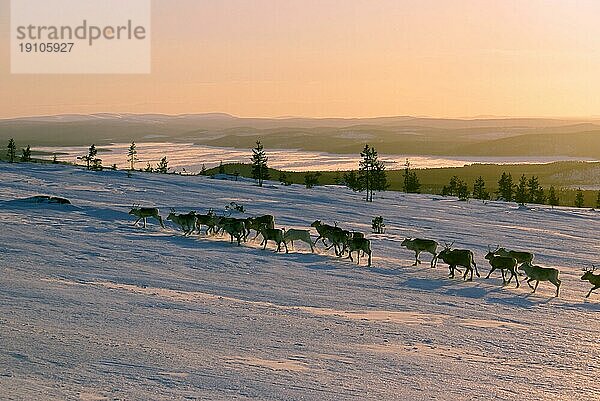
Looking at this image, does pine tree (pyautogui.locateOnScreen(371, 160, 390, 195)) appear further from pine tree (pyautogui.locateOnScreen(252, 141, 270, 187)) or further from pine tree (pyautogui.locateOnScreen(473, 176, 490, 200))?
pine tree (pyautogui.locateOnScreen(252, 141, 270, 187))

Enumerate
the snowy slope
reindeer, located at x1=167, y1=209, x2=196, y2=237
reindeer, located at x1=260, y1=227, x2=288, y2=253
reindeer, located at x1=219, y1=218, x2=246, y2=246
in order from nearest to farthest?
the snowy slope
reindeer, located at x1=260, y1=227, x2=288, y2=253
reindeer, located at x1=219, y1=218, x2=246, y2=246
reindeer, located at x1=167, y1=209, x2=196, y2=237

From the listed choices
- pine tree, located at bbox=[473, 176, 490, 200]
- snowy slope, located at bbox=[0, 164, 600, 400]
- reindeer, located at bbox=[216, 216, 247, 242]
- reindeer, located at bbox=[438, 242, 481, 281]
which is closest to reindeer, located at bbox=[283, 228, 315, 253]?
snowy slope, located at bbox=[0, 164, 600, 400]

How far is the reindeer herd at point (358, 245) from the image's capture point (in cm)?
1839

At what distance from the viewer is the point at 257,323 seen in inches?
457

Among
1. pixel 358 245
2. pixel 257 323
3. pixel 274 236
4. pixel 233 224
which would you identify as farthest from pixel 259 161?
pixel 257 323

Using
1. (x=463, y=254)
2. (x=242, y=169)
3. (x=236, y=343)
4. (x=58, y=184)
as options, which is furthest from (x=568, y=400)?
(x=242, y=169)

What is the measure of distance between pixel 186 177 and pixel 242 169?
6537 centimetres

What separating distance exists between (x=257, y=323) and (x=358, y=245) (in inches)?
349

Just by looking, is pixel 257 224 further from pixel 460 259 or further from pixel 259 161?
pixel 259 161

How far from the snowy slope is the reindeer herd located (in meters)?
0.47

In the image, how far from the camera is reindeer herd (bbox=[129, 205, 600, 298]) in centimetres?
1839

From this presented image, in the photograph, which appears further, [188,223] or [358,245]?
[188,223]

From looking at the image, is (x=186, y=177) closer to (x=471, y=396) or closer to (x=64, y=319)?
(x=64, y=319)

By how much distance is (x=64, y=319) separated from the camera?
35.1 feet
